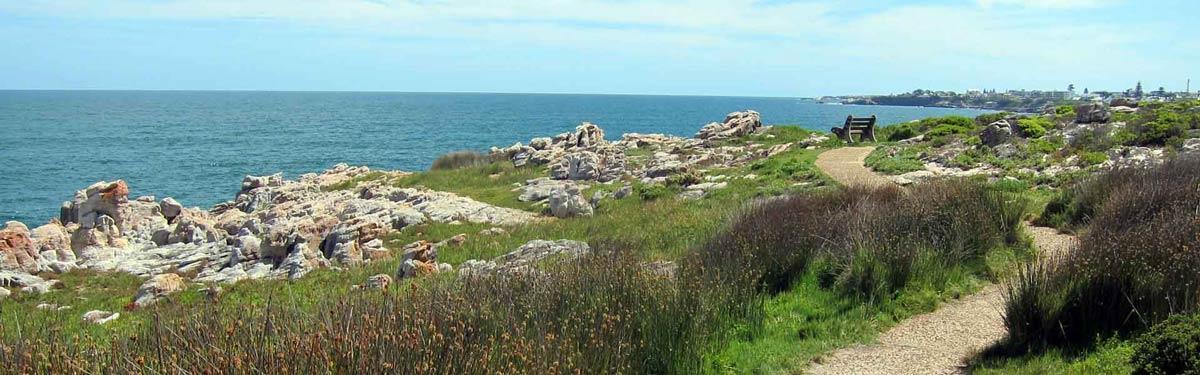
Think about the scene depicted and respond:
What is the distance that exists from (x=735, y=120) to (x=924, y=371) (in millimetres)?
36474

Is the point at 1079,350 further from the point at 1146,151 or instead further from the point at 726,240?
the point at 1146,151

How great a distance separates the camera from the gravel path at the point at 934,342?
8.15 m

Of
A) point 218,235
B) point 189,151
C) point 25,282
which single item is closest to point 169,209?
point 218,235

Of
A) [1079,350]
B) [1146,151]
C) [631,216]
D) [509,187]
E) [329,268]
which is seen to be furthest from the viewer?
[509,187]

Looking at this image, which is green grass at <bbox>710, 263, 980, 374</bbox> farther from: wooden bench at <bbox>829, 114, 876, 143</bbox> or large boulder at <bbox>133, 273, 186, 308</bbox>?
wooden bench at <bbox>829, 114, 876, 143</bbox>

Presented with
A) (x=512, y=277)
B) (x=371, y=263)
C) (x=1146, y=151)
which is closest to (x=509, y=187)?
(x=371, y=263)

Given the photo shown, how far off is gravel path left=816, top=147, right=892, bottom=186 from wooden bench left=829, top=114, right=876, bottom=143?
11.2 feet

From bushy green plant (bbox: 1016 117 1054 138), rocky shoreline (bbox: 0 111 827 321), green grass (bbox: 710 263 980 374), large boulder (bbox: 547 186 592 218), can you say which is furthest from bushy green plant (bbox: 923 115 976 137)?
green grass (bbox: 710 263 980 374)

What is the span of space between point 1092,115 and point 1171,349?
28068 millimetres

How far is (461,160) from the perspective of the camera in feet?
138

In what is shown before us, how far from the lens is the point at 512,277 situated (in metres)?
8.20

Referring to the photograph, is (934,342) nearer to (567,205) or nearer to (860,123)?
(567,205)

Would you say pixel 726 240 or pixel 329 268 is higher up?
pixel 726 240

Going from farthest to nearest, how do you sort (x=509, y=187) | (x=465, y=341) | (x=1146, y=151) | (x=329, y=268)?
(x=509, y=187), (x=1146, y=151), (x=329, y=268), (x=465, y=341)
